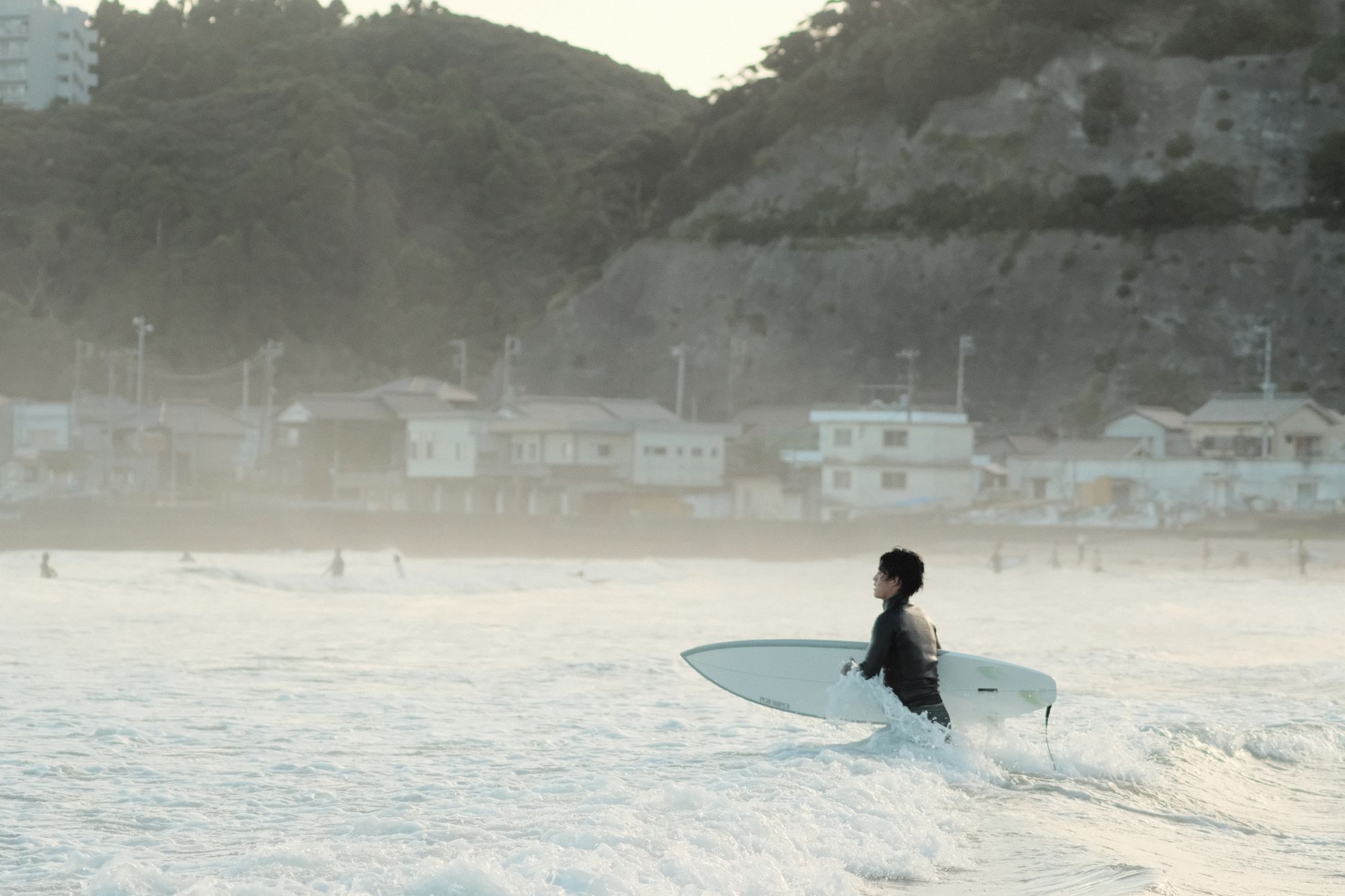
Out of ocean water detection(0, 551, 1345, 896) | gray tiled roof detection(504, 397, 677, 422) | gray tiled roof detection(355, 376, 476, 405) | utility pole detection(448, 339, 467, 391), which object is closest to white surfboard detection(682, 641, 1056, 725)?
ocean water detection(0, 551, 1345, 896)

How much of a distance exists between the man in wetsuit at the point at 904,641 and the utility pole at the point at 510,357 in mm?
56181

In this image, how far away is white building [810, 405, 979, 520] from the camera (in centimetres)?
5419

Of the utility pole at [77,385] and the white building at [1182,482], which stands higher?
the utility pole at [77,385]

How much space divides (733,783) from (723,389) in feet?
214

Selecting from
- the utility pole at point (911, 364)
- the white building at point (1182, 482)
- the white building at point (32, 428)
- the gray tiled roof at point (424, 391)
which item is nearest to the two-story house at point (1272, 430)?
the white building at point (1182, 482)

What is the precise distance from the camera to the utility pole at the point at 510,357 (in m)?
70.0

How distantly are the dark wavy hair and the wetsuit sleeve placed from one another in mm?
202

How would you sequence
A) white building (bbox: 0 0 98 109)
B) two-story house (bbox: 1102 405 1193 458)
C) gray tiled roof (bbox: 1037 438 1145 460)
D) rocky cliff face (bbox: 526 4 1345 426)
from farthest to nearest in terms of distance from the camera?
white building (bbox: 0 0 98 109)
rocky cliff face (bbox: 526 4 1345 426)
two-story house (bbox: 1102 405 1193 458)
gray tiled roof (bbox: 1037 438 1145 460)

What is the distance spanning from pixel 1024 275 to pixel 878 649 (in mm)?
67420

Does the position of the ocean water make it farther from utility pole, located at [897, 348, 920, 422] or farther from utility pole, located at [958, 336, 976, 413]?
utility pole, located at [897, 348, 920, 422]

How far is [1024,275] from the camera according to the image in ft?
240

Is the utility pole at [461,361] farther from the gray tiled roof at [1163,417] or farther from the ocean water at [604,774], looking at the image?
the ocean water at [604,774]

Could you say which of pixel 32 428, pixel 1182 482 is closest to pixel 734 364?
pixel 1182 482

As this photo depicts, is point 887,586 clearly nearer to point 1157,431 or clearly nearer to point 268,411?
point 1157,431
